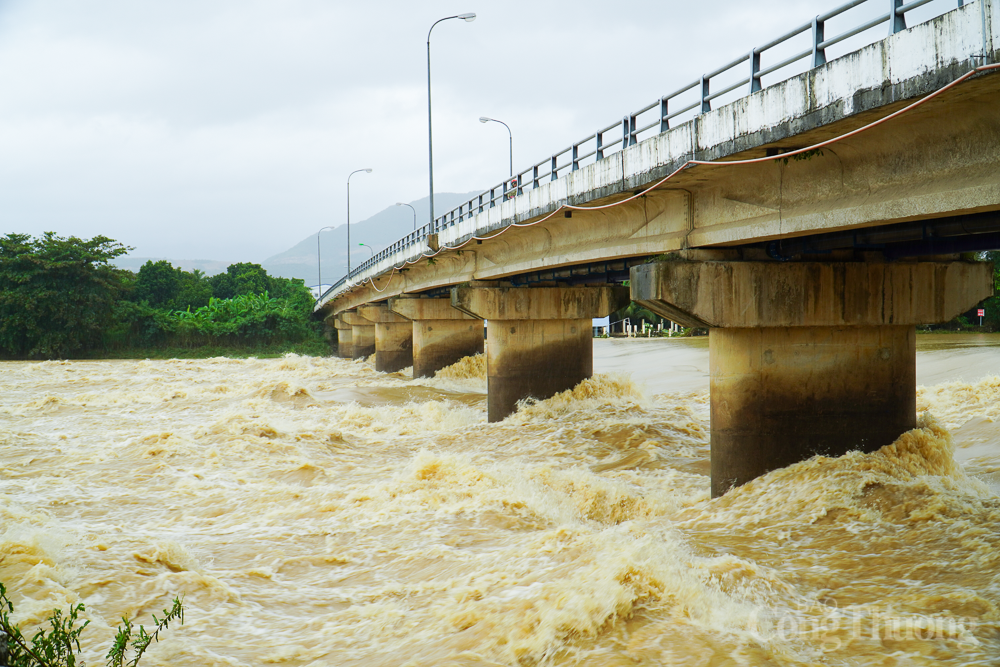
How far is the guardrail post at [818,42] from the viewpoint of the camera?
8359 mm

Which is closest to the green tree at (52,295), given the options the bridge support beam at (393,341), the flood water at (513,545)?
the bridge support beam at (393,341)

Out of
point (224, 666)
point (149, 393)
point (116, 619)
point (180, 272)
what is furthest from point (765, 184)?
point (180, 272)

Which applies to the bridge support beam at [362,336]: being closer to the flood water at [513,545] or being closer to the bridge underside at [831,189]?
the flood water at [513,545]

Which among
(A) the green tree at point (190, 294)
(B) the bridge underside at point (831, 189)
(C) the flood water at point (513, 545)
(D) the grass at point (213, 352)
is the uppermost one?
(A) the green tree at point (190, 294)

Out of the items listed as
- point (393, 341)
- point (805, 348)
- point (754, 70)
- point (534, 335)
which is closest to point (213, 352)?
point (393, 341)

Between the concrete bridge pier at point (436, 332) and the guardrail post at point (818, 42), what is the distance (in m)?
27.1

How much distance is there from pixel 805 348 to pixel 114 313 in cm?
6715

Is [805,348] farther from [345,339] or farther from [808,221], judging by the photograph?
[345,339]

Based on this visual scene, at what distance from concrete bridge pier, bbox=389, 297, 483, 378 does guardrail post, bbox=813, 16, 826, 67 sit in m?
27.1

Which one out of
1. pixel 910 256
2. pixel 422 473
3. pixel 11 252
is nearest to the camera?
pixel 910 256

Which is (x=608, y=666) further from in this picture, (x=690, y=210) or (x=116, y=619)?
(x=690, y=210)

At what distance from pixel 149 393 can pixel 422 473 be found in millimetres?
23238

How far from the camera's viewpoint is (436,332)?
3578 cm

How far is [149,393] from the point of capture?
32.1 metres
